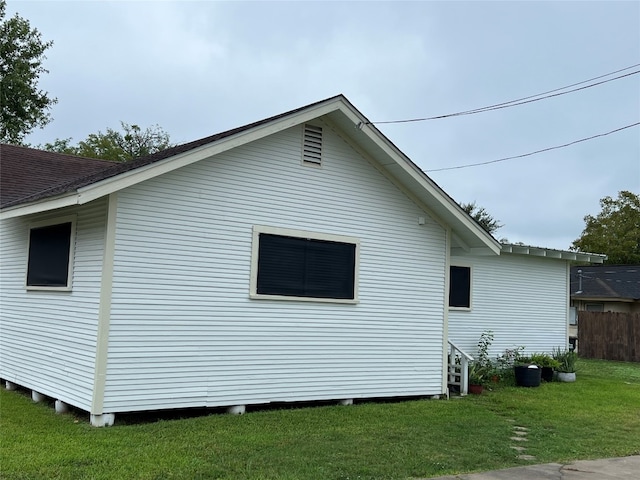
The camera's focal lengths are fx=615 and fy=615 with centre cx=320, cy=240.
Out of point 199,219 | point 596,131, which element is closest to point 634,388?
point 596,131

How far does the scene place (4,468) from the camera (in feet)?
18.3

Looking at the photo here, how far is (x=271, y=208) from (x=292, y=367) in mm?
2410

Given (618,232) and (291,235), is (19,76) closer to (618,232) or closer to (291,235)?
(291,235)

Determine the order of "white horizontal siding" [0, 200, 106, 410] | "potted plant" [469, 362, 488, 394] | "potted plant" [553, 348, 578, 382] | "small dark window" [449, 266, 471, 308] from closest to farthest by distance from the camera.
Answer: "white horizontal siding" [0, 200, 106, 410]
"potted plant" [469, 362, 488, 394]
"small dark window" [449, 266, 471, 308]
"potted plant" [553, 348, 578, 382]

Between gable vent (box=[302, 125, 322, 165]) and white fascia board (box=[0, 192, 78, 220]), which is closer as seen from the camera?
white fascia board (box=[0, 192, 78, 220])

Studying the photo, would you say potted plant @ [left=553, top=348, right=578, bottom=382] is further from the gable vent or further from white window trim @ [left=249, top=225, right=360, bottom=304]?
the gable vent

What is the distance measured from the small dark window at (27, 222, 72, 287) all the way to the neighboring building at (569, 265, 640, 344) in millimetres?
21561

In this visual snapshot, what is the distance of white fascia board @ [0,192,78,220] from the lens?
7.36m

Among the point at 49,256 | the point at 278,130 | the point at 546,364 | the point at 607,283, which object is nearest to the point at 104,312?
the point at 49,256

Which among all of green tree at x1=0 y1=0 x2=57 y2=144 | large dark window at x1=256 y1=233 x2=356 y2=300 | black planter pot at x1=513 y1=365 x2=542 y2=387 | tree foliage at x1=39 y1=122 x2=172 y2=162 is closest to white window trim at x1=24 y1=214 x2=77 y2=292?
large dark window at x1=256 y1=233 x2=356 y2=300

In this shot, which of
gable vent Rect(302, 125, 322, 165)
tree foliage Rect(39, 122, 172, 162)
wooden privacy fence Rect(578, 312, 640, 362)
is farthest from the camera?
tree foliage Rect(39, 122, 172, 162)

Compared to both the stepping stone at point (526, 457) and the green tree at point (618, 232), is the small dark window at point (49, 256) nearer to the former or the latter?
the stepping stone at point (526, 457)

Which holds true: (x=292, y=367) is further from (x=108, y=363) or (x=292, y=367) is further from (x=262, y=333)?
(x=108, y=363)

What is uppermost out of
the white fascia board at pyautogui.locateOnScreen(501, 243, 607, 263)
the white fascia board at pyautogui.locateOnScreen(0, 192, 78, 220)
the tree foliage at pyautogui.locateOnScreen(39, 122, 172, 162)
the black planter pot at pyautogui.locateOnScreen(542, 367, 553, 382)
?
the tree foliage at pyautogui.locateOnScreen(39, 122, 172, 162)
